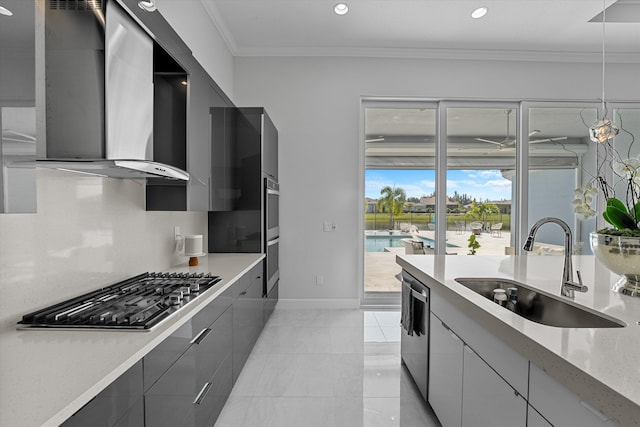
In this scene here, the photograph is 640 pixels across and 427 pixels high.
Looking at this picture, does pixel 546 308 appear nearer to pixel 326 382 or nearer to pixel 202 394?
pixel 326 382

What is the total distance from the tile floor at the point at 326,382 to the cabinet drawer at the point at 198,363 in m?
0.45

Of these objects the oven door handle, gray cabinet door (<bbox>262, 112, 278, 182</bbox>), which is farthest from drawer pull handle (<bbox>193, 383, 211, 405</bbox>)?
gray cabinet door (<bbox>262, 112, 278, 182</bbox>)

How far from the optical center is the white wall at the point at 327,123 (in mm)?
4391

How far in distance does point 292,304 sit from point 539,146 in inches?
149

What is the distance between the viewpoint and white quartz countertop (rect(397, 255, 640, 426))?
30.9 inches

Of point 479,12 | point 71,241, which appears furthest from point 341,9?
point 71,241

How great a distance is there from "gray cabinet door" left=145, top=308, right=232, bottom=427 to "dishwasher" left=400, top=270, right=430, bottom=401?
47.8 inches

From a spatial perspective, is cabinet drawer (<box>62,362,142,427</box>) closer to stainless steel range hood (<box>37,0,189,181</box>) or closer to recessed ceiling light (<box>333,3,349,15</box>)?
stainless steel range hood (<box>37,0,189,181</box>)

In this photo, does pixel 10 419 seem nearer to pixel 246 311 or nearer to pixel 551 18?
pixel 246 311

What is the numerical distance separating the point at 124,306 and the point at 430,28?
3.98 m

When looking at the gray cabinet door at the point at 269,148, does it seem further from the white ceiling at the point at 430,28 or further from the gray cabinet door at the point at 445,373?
the gray cabinet door at the point at 445,373

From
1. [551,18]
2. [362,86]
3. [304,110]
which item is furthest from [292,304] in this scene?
[551,18]

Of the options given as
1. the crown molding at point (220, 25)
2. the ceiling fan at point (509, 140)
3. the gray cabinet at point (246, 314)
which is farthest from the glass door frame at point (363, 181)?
the crown molding at point (220, 25)

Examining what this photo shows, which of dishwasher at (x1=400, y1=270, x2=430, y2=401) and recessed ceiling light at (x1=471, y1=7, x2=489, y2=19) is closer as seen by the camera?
dishwasher at (x1=400, y1=270, x2=430, y2=401)
